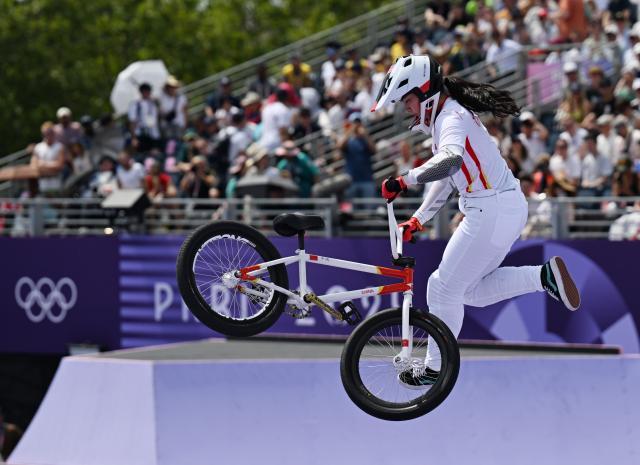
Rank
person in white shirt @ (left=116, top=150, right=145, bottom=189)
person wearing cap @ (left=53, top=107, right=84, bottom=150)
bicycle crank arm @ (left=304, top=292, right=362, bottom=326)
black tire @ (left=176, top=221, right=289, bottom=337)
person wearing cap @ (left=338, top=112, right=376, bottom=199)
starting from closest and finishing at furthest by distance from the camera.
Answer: bicycle crank arm @ (left=304, top=292, right=362, bottom=326), black tire @ (left=176, top=221, right=289, bottom=337), person wearing cap @ (left=338, top=112, right=376, bottom=199), person in white shirt @ (left=116, top=150, right=145, bottom=189), person wearing cap @ (left=53, top=107, right=84, bottom=150)

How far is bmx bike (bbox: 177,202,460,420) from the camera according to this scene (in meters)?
8.83

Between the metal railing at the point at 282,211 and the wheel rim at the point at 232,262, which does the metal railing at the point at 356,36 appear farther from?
the wheel rim at the point at 232,262

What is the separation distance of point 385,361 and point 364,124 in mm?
9942

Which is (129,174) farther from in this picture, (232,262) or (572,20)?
(232,262)

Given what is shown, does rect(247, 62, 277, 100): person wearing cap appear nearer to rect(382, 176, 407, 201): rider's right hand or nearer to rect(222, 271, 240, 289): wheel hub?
rect(222, 271, 240, 289): wheel hub

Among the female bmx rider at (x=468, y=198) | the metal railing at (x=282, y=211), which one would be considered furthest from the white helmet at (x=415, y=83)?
the metal railing at (x=282, y=211)

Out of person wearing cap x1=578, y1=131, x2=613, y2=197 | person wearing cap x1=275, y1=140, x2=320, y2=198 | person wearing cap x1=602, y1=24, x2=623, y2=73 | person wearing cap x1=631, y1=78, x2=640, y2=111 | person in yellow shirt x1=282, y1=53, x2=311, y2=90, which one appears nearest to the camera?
person wearing cap x1=578, y1=131, x2=613, y2=197

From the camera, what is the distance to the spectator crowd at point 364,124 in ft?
52.6

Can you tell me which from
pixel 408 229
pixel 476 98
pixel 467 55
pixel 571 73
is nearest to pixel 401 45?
pixel 467 55

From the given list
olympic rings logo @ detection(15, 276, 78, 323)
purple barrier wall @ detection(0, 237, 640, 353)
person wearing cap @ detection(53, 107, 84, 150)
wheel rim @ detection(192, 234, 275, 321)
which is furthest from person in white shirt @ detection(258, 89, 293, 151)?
wheel rim @ detection(192, 234, 275, 321)

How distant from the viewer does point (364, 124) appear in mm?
18969

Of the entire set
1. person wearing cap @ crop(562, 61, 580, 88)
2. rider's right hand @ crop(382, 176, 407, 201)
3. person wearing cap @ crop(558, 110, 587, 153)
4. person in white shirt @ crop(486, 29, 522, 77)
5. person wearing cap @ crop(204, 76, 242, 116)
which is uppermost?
person in white shirt @ crop(486, 29, 522, 77)

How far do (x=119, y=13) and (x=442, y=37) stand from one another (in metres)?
23.4

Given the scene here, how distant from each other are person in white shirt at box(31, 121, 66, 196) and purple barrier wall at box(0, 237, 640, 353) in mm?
1848
